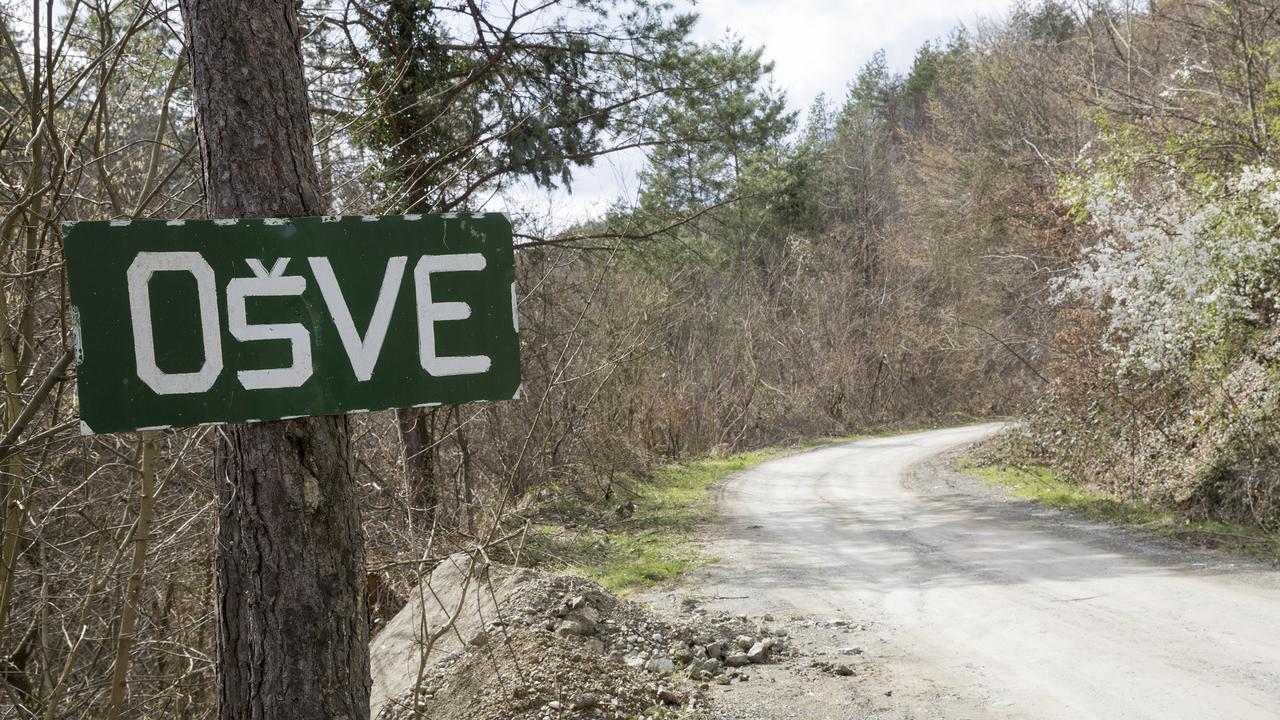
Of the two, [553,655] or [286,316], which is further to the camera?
[553,655]

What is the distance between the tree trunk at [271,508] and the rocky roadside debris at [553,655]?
2.23 m

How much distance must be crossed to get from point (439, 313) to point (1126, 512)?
1094cm

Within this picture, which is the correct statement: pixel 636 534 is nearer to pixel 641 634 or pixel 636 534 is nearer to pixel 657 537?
pixel 657 537

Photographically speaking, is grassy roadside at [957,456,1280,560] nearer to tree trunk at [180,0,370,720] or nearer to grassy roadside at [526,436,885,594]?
grassy roadside at [526,436,885,594]

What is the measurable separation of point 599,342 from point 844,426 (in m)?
14.1

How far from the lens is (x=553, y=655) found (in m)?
5.30

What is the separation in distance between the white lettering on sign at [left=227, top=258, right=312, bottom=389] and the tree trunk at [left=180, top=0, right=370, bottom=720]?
177 mm

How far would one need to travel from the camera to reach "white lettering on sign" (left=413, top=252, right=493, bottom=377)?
2.09 m

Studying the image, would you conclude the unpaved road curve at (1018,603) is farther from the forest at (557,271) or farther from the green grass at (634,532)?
the forest at (557,271)

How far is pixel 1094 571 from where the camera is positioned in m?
8.23

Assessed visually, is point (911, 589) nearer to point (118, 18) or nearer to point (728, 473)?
point (118, 18)

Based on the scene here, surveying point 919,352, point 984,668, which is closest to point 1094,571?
point 984,668

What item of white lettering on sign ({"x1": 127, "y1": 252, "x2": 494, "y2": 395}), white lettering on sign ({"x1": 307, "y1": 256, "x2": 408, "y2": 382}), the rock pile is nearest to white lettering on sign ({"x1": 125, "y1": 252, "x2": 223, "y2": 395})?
white lettering on sign ({"x1": 127, "y1": 252, "x2": 494, "y2": 395})

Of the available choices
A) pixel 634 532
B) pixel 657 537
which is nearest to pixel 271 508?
pixel 657 537
